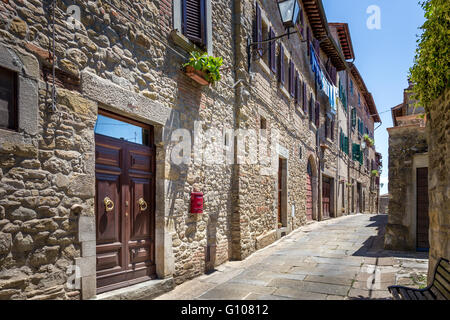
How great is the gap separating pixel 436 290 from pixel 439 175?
1.27 m

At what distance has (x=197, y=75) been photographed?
5113 millimetres

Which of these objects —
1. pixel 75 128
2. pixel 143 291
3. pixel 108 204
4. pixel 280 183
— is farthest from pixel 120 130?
pixel 280 183

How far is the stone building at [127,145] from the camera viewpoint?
2.83 metres

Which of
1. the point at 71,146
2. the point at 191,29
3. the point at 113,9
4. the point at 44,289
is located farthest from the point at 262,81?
the point at 44,289

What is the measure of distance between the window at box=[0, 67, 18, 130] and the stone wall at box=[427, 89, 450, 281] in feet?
13.9

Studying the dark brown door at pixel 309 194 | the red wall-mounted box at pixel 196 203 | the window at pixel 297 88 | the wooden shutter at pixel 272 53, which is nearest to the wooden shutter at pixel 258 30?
the wooden shutter at pixel 272 53

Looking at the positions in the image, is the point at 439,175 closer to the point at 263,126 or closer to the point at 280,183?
the point at 263,126

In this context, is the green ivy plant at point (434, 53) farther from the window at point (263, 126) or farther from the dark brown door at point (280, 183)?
the dark brown door at point (280, 183)

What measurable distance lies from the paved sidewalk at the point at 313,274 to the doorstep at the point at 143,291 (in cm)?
10

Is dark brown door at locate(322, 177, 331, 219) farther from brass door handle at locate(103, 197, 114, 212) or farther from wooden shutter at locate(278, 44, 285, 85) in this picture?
brass door handle at locate(103, 197, 114, 212)

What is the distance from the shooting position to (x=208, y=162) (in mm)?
5719

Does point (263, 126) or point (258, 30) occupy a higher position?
point (258, 30)

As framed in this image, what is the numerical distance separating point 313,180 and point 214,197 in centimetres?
821
